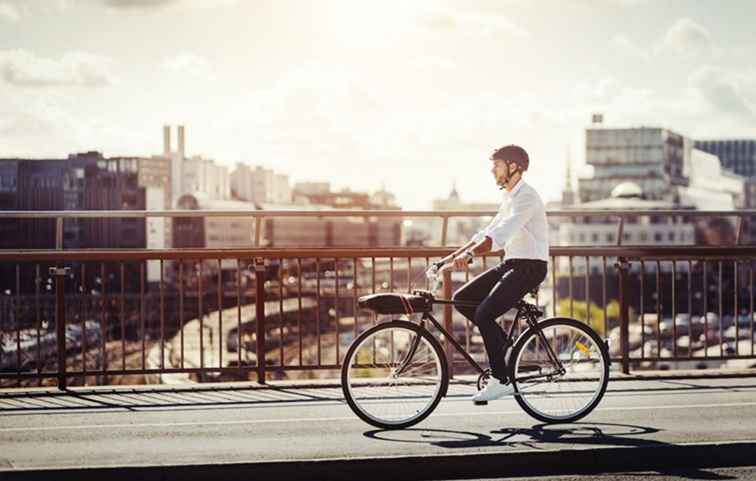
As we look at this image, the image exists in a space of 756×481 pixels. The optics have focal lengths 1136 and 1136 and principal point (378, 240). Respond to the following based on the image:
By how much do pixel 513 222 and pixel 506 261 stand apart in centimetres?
33

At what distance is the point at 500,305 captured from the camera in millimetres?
7477

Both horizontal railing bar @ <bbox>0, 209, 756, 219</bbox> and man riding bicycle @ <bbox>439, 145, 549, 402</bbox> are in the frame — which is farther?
horizontal railing bar @ <bbox>0, 209, 756, 219</bbox>

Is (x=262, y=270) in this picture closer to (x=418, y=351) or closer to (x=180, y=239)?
(x=418, y=351)

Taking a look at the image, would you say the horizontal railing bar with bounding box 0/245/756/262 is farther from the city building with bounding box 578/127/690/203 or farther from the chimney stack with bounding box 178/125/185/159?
the chimney stack with bounding box 178/125/185/159

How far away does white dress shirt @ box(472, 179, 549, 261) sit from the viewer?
7395 mm

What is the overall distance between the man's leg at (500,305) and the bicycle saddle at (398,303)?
362 millimetres

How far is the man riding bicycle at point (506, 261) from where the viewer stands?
745 centimetres

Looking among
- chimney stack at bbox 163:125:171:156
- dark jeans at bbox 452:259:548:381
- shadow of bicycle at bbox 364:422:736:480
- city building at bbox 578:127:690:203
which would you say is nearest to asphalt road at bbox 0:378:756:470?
shadow of bicycle at bbox 364:422:736:480

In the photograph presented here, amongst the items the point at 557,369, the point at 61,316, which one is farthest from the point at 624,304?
the point at 61,316

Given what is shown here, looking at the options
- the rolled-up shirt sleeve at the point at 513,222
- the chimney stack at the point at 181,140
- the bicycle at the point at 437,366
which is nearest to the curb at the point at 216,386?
the bicycle at the point at 437,366

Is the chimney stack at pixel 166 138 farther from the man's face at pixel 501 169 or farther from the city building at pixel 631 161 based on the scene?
the man's face at pixel 501 169

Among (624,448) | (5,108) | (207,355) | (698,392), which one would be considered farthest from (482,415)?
(5,108)

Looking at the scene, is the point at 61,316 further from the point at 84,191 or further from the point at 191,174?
the point at 191,174

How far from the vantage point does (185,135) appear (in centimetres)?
19050
